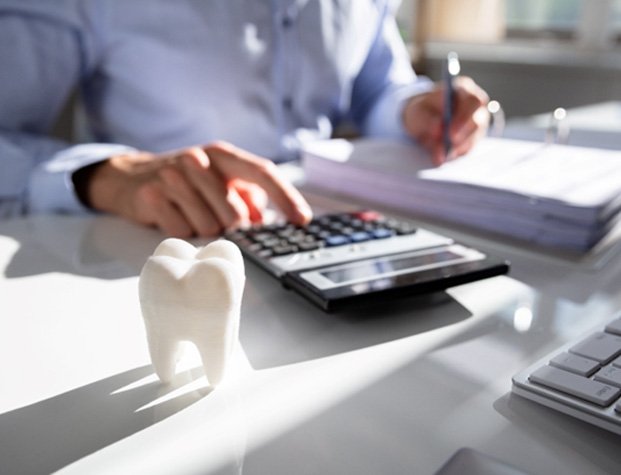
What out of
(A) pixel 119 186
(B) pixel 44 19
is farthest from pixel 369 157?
(B) pixel 44 19

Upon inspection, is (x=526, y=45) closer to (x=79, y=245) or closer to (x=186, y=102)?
(x=186, y=102)

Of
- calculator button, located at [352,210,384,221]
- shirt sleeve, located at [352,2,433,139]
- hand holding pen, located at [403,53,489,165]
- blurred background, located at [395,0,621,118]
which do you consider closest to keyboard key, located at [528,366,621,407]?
calculator button, located at [352,210,384,221]

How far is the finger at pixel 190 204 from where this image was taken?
0.51 meters

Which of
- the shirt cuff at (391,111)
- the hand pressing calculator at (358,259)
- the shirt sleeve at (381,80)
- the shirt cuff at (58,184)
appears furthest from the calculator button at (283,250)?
the shirt sleeve at (381,80)

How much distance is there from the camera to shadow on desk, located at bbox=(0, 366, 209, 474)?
24 centimetres

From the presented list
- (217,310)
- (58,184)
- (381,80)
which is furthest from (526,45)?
(217,310)

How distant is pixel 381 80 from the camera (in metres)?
1.09

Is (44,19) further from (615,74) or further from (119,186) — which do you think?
(615,74)

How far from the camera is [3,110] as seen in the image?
27.1 inches

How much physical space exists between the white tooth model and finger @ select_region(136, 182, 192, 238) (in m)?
0.23

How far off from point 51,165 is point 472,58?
2.26m

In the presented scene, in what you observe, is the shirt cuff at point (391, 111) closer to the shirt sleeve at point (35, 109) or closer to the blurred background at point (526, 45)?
the shirt sleeve at point (35, 109)

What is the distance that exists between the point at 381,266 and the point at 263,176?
5.9 inches

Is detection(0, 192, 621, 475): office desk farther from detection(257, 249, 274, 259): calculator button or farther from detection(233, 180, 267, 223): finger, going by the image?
detection(233, 180, 267, 223): finger
